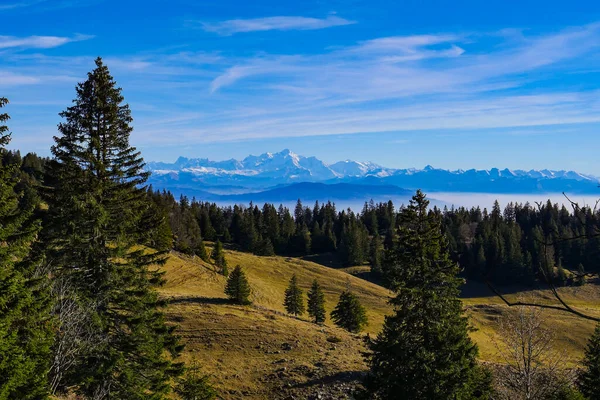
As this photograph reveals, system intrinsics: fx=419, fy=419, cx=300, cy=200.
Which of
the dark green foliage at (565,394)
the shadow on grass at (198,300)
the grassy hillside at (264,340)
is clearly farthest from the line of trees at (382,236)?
the dark green foliage at (565,394)

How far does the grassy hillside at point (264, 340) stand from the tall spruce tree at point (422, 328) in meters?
7.57

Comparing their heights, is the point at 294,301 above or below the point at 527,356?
below

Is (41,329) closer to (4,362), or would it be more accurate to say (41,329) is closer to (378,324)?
(4,362)

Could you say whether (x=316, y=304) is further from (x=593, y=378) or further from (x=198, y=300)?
(x=593, y=378)

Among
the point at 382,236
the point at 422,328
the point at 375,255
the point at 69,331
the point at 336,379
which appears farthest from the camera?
the point at 382,236

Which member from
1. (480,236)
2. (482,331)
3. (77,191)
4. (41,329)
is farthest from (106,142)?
(480,236)

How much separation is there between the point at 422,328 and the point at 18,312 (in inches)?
663

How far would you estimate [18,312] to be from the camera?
1309 cm

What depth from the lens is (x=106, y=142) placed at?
1797cm

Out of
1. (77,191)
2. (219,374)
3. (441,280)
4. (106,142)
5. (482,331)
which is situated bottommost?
(482,331)

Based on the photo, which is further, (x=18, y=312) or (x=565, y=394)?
(x=565, y=394)

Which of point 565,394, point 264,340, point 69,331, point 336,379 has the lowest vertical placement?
point 336,379

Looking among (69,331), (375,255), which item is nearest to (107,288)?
(69,331)

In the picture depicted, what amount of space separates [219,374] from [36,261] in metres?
18.9
